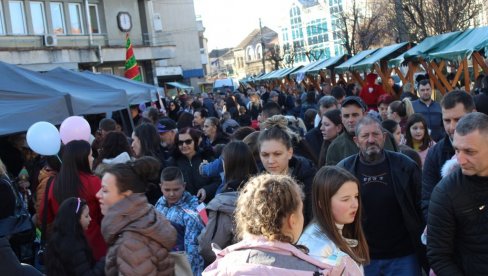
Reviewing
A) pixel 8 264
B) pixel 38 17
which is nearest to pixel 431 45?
pixel 8 264

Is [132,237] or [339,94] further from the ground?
[339,94]

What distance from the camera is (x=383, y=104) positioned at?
9977mm

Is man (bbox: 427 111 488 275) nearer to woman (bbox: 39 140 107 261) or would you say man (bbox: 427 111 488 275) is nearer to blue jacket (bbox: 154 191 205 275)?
blue jacket (bbox: 154 191 205 275)

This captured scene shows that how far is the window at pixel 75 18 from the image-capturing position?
95.2 feet

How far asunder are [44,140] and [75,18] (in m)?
24.0

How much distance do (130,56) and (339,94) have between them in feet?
30.8

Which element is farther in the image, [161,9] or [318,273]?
[161,9]

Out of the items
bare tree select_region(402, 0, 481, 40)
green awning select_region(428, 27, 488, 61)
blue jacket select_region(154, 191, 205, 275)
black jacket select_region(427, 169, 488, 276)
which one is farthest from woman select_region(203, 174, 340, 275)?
bare tree select_region(402, 0, 481, 40)

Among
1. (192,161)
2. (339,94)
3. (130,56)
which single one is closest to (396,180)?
(192,161)

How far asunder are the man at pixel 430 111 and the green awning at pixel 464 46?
126 inches

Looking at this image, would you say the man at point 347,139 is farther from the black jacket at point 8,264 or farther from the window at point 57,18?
the window at point 57,18

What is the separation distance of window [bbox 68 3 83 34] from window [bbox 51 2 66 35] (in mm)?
463

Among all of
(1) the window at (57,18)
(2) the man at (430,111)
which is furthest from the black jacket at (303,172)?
(1) the window at (57,18)

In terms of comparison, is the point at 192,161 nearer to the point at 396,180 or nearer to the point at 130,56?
the point at 396,180
